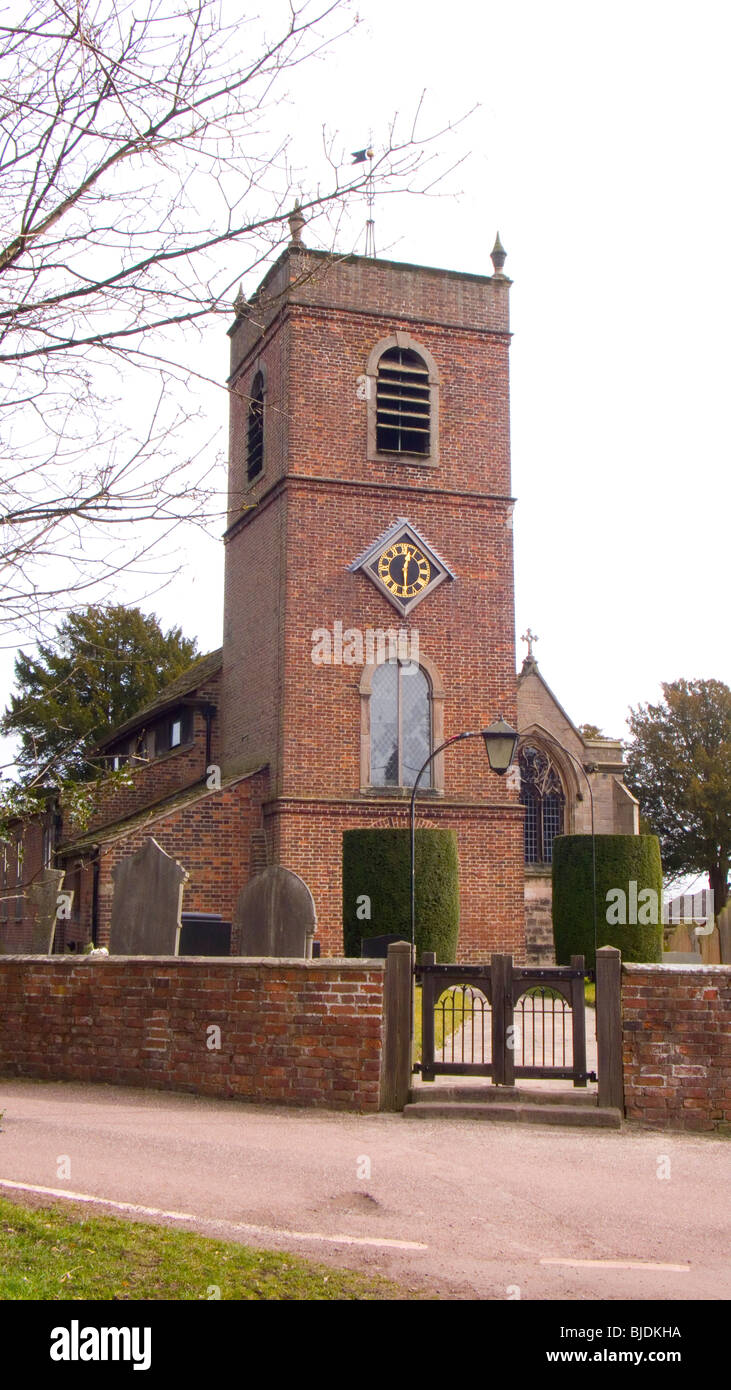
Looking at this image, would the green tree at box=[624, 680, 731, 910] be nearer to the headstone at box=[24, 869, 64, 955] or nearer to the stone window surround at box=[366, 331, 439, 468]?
the stone window surround at box=[366, 331, 439, 468]

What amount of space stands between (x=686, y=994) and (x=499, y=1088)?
160 cm

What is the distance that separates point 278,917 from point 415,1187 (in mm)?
5328

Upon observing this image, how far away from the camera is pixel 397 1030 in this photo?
975 cm

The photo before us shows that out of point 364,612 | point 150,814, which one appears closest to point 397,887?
point 364,612

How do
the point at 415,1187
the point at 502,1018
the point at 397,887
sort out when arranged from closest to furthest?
the point at 415,1187 → the point at 502,1018 → the point at 397,887

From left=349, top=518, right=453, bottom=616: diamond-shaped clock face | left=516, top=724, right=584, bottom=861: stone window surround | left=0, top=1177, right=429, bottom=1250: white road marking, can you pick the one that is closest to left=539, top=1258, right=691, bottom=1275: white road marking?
left=0, top=1177, right=429, bottom=1250: white road marking

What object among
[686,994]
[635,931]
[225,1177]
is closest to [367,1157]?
[225,1177]

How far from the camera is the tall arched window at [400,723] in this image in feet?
73.5

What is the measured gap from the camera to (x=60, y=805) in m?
7.98

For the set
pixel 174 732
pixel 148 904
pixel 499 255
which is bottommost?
pixel 148 904

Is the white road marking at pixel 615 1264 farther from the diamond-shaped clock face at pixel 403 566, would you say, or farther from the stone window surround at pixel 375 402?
the stone window surround at pixel 375 402

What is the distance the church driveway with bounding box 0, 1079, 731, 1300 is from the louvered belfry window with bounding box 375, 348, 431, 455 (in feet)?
51.3

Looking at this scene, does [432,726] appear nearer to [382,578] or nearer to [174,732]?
[382,578]

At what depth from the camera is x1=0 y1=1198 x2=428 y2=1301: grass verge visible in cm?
521
